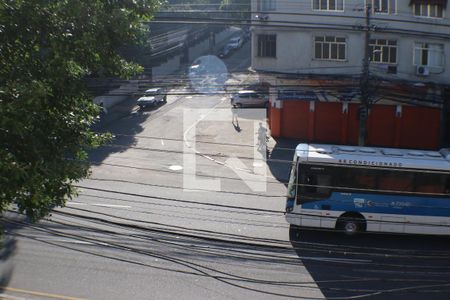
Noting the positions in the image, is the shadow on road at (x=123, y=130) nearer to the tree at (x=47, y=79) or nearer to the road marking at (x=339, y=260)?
the road marking at (x=339, y=260)

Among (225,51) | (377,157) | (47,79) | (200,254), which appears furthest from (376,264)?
(225,51)

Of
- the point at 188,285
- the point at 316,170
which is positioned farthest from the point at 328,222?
the point at 188,285

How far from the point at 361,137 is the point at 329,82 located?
3.57m

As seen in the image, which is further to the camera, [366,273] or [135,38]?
[366,273]

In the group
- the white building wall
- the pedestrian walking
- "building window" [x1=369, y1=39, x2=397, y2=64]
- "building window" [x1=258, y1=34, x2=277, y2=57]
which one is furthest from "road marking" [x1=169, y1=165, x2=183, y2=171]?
"building window" [x1=369, y1=39, x2=397, y2=64]

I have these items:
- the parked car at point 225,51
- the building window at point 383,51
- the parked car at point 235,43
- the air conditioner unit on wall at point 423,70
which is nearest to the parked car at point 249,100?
the building window at point 383,51

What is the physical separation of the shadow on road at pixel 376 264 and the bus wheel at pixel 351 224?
0.78 ft

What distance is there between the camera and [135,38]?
9.25 m

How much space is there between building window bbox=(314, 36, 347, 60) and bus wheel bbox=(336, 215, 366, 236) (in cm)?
1133

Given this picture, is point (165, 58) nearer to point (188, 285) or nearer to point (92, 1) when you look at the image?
point (188, 285)

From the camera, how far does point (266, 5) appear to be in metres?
26.5

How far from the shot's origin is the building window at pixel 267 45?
27031 millimetres

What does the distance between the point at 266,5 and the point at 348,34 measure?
3.81m

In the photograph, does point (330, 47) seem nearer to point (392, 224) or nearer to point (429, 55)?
point (429, 55)
